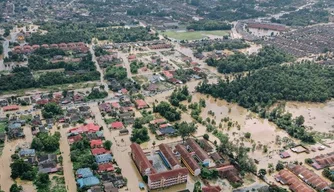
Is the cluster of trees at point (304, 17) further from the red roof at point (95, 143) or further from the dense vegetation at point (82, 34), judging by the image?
the red roof at point (95, 143)

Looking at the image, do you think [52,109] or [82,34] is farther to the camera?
[82,34]

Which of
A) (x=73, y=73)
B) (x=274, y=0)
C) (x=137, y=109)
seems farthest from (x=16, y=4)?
(x=274, y=0)

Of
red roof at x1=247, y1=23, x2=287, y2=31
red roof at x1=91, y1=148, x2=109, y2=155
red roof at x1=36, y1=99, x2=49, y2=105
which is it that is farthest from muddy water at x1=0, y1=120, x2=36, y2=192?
red roof at x1=247, y1=23, x2=287, y2=31

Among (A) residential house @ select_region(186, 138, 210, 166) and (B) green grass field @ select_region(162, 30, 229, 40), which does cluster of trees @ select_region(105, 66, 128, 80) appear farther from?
(B) green grass field @ select_region(162, 30, 229, 40)

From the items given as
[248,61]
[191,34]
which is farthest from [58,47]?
[248,61]

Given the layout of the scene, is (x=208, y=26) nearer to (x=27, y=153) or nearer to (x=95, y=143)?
(x=95, y=143)

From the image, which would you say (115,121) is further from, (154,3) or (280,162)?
(154,3)
